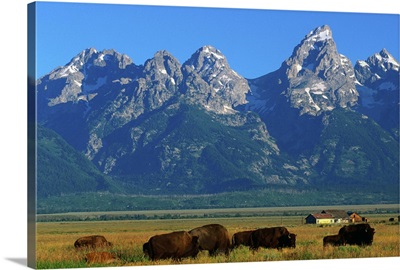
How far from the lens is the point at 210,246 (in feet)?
116

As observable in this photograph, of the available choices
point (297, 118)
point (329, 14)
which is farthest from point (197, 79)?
point (329, 14)

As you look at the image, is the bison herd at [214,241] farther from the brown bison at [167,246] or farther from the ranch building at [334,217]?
the ranch building at [334,217]

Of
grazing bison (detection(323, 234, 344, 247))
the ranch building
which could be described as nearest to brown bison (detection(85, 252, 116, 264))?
grazing bison (detection(323, 234, 344, 247))

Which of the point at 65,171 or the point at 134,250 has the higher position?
the point at 65,171

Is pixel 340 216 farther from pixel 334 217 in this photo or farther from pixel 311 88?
pixel 311 88

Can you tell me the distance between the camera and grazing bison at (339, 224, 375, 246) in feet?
125

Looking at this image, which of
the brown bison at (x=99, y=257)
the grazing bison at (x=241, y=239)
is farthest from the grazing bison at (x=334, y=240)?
the brown bison at (x=99, y=257)

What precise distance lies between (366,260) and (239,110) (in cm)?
7306

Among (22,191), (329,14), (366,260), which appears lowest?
(366,260)

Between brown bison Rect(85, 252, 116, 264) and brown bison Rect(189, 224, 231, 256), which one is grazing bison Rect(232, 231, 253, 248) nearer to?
brown bison Rect(189, 224, 231, 256)

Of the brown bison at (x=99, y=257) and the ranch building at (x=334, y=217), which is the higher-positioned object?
the ranch building at (x=334, y=217)

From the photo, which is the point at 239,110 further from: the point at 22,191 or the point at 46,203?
the point at 22,191

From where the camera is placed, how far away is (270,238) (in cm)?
3678

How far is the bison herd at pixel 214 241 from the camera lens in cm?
3422
